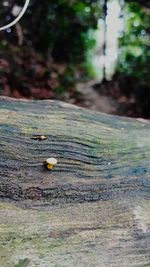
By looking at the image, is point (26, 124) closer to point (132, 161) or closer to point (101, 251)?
point (132, 161)

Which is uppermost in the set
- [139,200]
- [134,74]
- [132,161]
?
[134,74]

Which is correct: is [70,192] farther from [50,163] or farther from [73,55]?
[73,55]

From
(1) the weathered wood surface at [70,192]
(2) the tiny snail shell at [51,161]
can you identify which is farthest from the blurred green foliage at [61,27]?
(2) the tiny snail shell at [51,161]

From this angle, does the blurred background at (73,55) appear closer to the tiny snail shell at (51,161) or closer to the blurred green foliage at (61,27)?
the blurred green foliage at (61,27)

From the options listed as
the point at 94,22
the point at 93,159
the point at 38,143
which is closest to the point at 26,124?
the point at 38,143

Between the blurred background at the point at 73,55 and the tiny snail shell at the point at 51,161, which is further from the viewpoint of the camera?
the blurred background at the point at 73,55

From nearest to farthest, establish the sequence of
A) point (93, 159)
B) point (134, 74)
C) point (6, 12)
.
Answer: point (93, 159) < point (6, 12) < point (134, 74)

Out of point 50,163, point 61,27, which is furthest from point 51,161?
point 61,27
